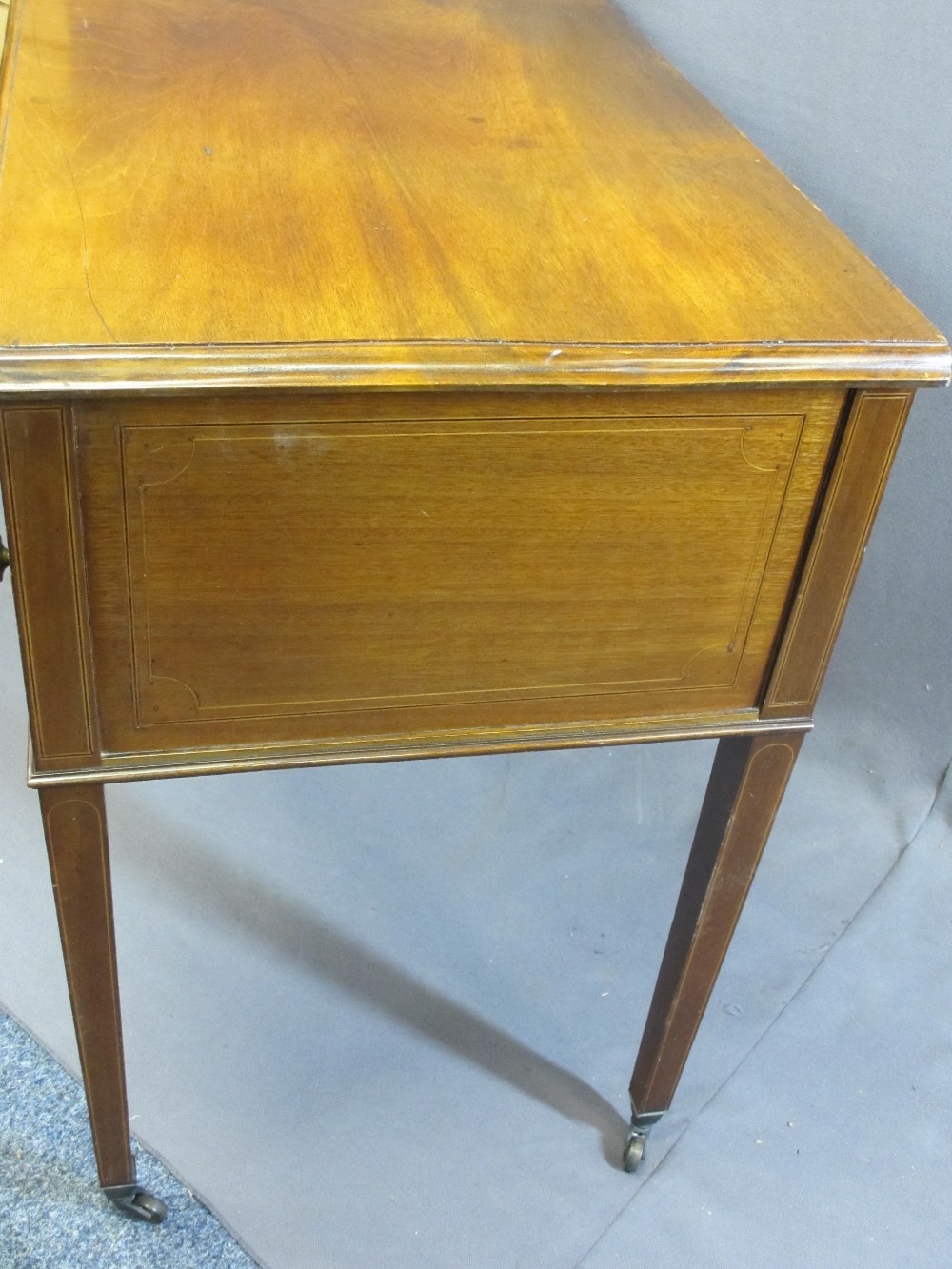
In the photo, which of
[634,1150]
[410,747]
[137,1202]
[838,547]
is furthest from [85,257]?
[634,1150]

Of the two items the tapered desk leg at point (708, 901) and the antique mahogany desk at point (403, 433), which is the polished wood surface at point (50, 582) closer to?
the antique mahogany desk at point (403, 433)

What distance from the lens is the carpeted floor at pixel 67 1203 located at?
114 centimetres

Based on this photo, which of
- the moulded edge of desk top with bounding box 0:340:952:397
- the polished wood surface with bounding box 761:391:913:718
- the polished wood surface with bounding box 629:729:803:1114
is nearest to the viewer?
the moulded edge of desk top with bounding box 0:340:952:397

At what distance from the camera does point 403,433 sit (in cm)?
76

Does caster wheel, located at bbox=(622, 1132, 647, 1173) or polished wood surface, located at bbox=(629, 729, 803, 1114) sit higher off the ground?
polished wood surface, located at bbox=(629, 729, 803, 1114)

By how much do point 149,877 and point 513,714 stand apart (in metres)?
0.71

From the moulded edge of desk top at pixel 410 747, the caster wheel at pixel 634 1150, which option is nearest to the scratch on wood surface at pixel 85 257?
the moulded edge of desk top at pixel 410 747

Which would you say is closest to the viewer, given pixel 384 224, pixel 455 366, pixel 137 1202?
pixel 455 366

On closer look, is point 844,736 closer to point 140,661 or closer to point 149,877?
point 149,877

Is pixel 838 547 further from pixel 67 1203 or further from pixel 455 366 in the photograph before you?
pixel 67 1203

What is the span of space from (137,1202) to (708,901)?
1.83 feet

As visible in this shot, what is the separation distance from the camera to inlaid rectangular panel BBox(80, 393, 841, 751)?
755mm

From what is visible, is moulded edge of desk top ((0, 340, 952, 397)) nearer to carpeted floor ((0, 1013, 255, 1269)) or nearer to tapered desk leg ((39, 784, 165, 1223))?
tapered desk leg ((39, 784, 165, 1223))

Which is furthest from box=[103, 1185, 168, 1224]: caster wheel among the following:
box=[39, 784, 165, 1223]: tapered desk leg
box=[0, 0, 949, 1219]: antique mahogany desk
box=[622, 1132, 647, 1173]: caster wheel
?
box=[622, 1132, 647, 1173]: caster wheel
